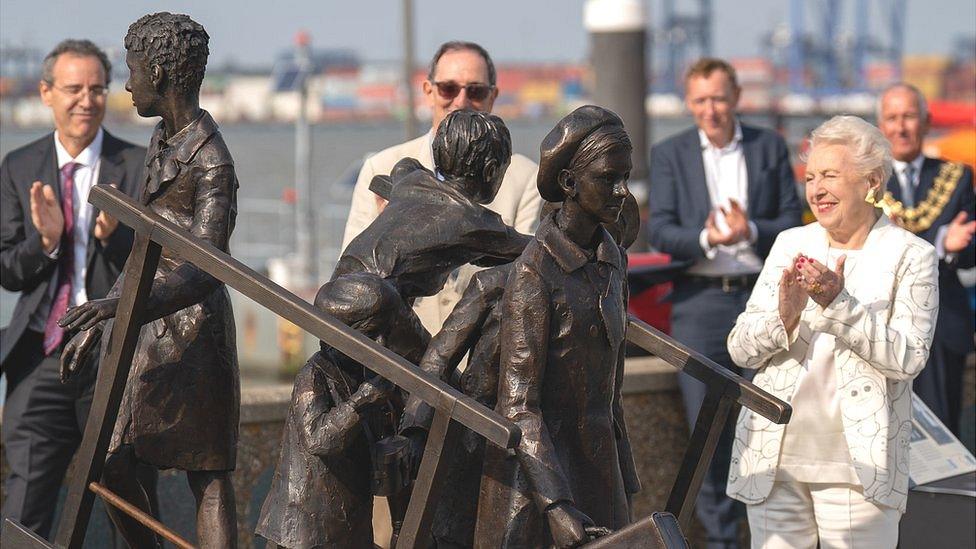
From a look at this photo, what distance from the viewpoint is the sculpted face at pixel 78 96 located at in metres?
6.36

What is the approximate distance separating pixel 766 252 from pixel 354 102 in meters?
127

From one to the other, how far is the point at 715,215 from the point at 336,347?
11.5ft

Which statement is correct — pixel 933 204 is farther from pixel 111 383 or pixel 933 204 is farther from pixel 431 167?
pixel 111 383

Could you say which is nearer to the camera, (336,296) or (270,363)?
(336,296)

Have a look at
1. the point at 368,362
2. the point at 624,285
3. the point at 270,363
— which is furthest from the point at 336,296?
the point at 270,363

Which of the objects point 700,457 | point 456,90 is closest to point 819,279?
point 700,457

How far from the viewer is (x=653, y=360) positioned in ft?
26.2

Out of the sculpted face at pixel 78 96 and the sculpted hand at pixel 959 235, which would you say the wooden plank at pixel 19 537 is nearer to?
the sculpted face at pixel 78 96

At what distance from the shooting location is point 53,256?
622 cm

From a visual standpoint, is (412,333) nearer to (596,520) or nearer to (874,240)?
(596,520)

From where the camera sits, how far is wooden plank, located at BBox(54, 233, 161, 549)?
4383 mm

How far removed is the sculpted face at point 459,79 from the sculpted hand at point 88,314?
2.05 meters

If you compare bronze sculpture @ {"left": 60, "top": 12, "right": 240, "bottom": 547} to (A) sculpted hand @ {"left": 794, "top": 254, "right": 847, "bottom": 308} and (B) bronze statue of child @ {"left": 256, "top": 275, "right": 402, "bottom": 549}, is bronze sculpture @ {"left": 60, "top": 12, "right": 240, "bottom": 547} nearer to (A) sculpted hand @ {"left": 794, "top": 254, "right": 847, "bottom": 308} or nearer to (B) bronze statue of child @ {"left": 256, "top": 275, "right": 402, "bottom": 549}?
(B) bronze statue of child @ {"left": 256, "top": 275, "right": 402, "bottom": 549}

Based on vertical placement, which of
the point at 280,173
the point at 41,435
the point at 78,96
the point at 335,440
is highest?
the point at 78,96
